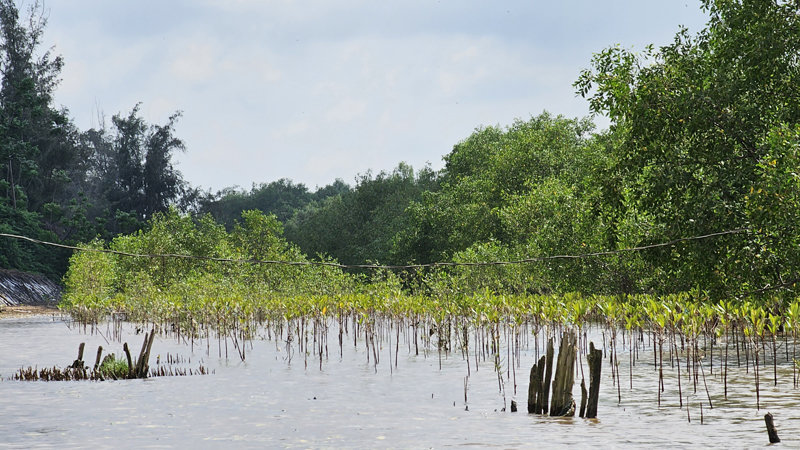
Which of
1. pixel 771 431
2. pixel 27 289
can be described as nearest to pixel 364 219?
pixel 27 289

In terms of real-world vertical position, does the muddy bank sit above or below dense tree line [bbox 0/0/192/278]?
below

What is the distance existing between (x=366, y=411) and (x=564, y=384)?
464 cm

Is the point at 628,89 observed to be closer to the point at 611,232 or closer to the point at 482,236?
the point at 611,232

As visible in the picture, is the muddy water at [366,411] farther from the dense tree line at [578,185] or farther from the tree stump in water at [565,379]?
the dense tree line at [578,185]

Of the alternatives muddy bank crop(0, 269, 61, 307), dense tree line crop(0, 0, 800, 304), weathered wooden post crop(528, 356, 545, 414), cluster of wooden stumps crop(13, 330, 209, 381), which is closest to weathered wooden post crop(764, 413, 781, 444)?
weathered wooden post crop(528, 356, 545, 414)

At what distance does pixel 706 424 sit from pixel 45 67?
261 ft

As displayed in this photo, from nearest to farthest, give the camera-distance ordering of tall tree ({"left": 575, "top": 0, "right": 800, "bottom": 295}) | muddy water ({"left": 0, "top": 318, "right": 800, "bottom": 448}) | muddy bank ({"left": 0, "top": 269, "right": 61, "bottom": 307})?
muddy water ({"left": 0, "top": 318, "right": 800, "bottom": 448}) → tall tree ({"left": 575, "top": 0, "right": 800, "bottom": 295}) → muddy bank ({"left": 0, "top": 269, "right": 61, "bottom": 307})

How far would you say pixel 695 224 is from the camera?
20453mm

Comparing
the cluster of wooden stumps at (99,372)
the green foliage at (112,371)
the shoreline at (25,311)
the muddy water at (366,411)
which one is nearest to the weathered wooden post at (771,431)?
the muddy water at (366,411)

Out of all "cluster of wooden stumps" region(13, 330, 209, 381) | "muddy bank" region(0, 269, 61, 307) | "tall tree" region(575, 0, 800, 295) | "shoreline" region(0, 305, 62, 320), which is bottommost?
"cluster of wooden stumps" region(13, 330, 209, 381)

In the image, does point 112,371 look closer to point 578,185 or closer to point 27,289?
point 578,185

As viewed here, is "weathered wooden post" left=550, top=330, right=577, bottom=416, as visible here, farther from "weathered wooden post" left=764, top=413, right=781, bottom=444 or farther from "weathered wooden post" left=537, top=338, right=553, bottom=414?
"weathered wooden post" left=764, top=413, right=781, bottom=444

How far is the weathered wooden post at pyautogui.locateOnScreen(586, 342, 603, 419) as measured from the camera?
1362cm

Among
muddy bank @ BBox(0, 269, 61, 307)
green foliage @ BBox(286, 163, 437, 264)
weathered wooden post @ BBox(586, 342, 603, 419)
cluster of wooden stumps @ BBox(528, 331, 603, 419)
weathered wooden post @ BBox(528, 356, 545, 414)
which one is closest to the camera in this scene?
weathered wooden post @ BBox(586, 342, 603, 419)
